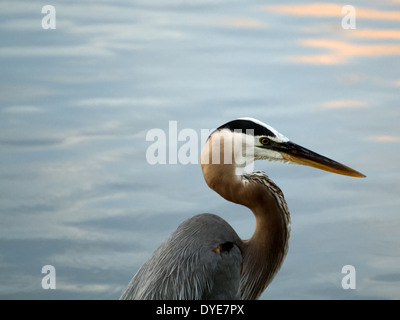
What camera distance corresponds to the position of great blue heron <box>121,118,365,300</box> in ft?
14.7

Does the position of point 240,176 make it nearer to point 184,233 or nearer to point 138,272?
point 184,233

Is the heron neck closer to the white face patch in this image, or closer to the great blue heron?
the great blue heron

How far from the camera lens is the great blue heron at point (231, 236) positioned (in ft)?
14.7

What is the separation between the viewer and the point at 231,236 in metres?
4.71

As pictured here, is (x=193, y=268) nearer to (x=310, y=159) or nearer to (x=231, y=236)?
(x=231, y=236)

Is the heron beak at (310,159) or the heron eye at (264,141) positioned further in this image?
the heron beak at (310,159)

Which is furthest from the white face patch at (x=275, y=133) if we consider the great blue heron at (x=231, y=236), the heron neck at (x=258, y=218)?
A: the heron neck at (x=258, y=218)

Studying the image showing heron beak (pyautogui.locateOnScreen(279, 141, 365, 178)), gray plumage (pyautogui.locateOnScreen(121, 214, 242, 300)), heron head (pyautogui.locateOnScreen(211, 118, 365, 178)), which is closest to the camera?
gray plumage (pyautogui.locateOnScreen(121, 214, 242, 300))

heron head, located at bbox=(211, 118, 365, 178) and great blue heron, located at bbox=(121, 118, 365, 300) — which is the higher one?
heron head, located at bbox=(211, 118, 365, 178)

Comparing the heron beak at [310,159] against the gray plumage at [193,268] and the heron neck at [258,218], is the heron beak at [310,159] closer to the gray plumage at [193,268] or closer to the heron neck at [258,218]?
the heron neck at [258,218]

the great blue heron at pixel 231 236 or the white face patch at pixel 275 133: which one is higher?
the white face patch at pixel 275 133

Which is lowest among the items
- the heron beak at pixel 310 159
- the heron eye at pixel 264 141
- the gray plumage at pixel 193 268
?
the gray plumage at pixel 193 268

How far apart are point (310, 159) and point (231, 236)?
79cm

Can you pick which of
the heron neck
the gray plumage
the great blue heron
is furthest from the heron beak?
the gray plumage
